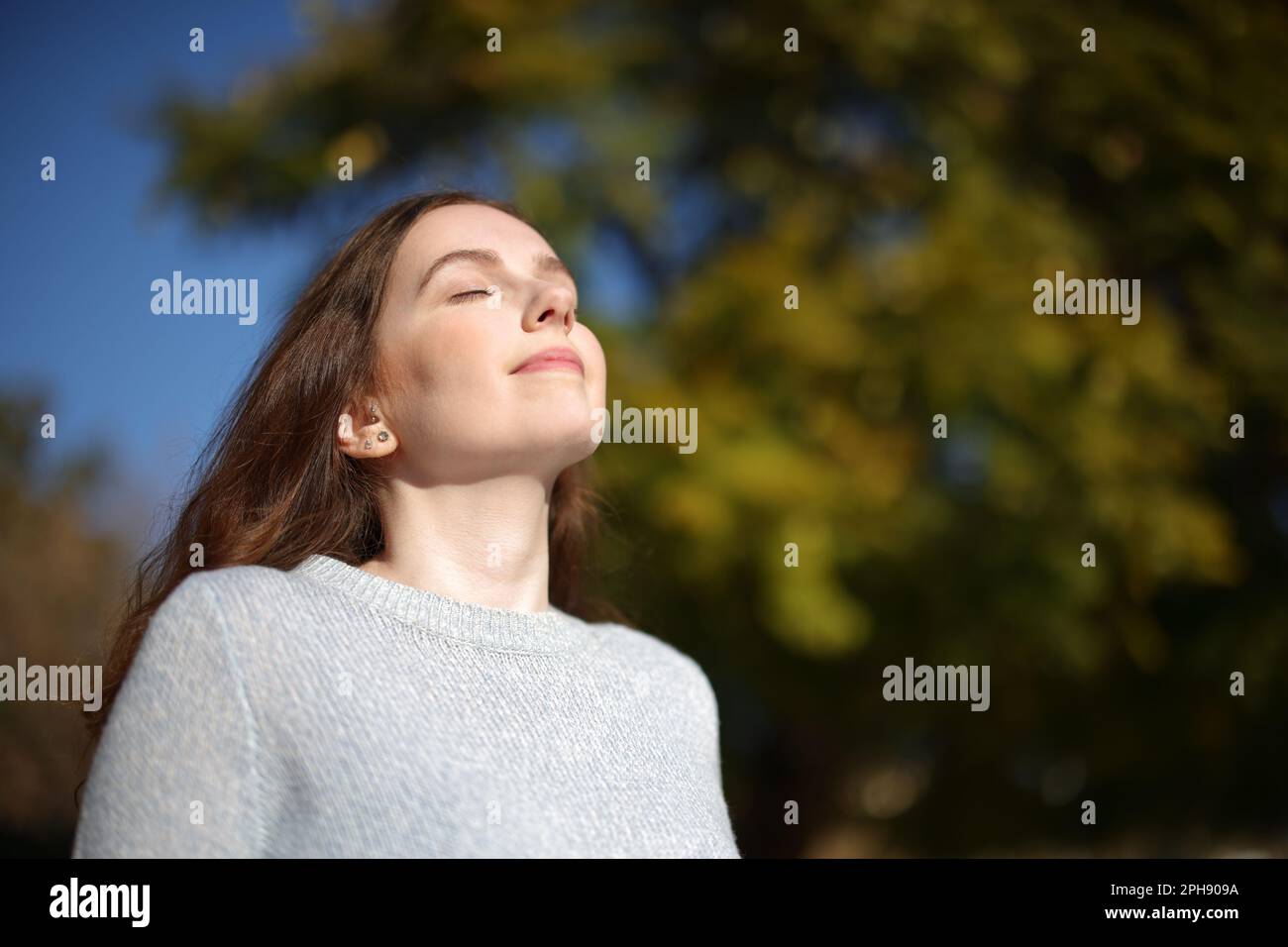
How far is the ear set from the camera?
191 cm

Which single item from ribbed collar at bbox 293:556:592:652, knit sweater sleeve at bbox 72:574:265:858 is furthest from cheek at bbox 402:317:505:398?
knit sweater sleeve at bbox 72:574:265:858

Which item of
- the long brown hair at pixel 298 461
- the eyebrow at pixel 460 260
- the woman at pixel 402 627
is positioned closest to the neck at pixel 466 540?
the woman at pixel 402 627

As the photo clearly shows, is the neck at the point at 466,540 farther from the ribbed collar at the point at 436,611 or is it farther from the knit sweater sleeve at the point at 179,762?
the knit sweater sleeve at the point at 179,762

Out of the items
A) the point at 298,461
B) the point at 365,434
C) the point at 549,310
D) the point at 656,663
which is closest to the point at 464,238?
the point at 549,310

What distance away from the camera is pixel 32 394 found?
12.6 feet

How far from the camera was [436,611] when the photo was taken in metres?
1.75

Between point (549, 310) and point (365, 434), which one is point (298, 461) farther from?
point (549, 310)

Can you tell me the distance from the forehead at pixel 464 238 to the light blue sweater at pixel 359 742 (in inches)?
22.7

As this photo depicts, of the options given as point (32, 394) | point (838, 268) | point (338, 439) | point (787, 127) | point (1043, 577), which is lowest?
point (1043, 577)

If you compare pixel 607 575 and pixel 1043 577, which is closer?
pixel 607 575

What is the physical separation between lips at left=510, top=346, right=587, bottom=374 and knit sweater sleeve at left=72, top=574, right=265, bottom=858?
2.12ft
